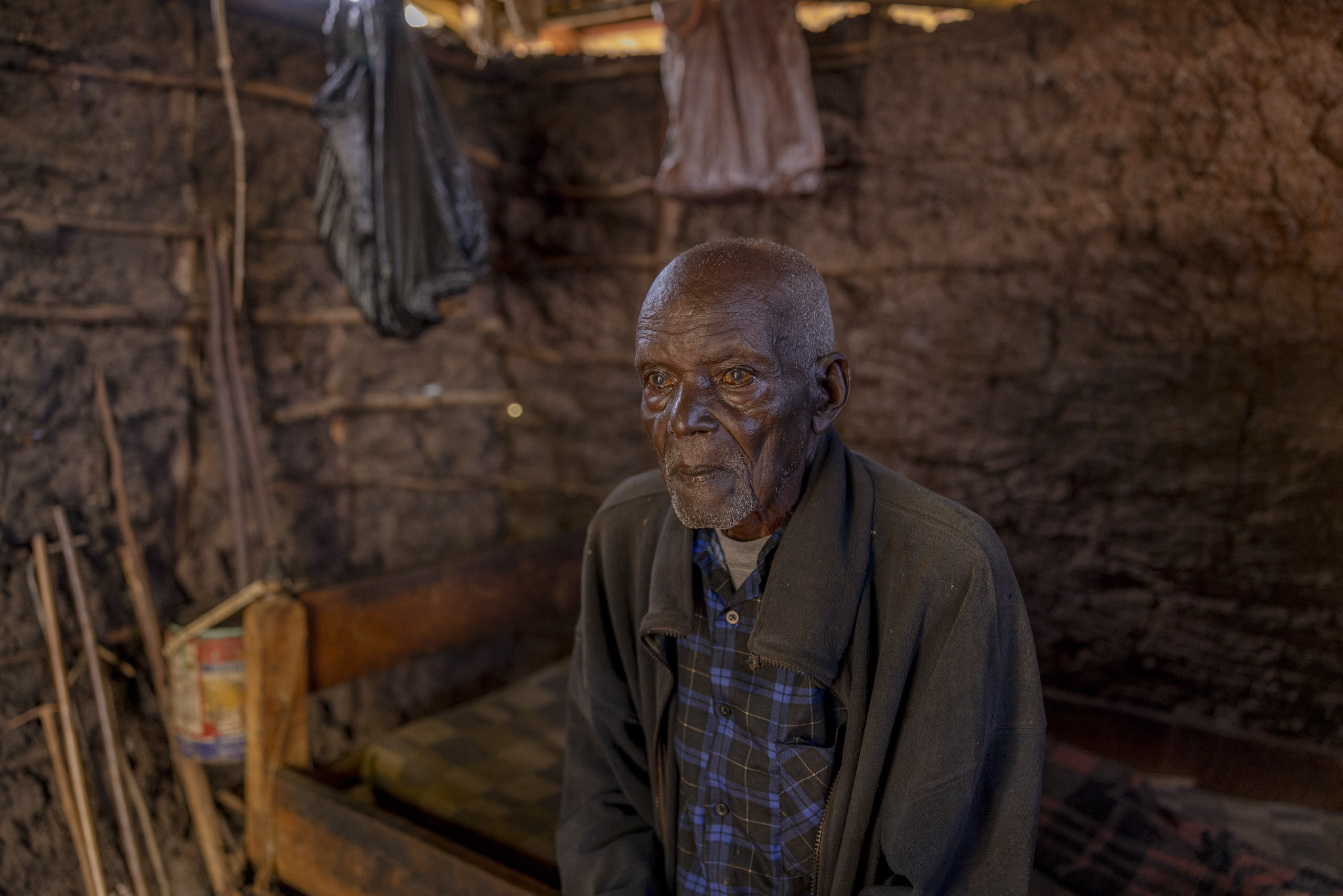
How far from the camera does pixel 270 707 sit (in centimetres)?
178

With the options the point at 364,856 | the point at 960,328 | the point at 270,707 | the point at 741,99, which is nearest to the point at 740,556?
the point at 364,856

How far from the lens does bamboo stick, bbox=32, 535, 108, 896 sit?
2.07 m

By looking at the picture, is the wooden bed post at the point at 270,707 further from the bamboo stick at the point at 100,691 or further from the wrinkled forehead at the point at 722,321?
the wrinkled forehead at the point at 722,321

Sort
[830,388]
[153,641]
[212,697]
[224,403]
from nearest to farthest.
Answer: [830,388], [212,697], [153,641], [224,403]

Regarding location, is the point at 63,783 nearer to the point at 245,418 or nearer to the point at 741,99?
the point at 245,418

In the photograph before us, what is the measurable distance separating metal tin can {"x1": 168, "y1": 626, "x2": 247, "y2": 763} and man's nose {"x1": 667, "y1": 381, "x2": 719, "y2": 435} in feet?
5.05

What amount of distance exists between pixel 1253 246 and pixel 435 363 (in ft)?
8.74

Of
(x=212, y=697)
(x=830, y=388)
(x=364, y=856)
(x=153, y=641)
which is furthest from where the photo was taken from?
(x=153, y=641)

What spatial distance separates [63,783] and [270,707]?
89 centimetres

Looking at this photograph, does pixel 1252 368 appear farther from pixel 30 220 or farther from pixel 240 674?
pixel 30 220

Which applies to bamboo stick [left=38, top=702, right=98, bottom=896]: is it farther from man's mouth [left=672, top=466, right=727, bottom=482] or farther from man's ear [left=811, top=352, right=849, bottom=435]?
man's ear [left=811, top=352, right=849, bottom=435]

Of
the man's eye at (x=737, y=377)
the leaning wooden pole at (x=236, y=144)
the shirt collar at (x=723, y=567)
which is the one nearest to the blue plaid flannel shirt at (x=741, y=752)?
the shirt collar at (x=723, y=567)

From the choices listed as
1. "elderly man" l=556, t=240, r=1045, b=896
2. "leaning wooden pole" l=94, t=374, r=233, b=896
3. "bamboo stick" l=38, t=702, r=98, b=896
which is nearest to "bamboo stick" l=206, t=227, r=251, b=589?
"leaning wooden pole" l=94, t=374, r=233, b=896

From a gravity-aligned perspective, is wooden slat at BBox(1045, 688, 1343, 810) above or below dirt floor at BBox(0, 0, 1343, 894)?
below
